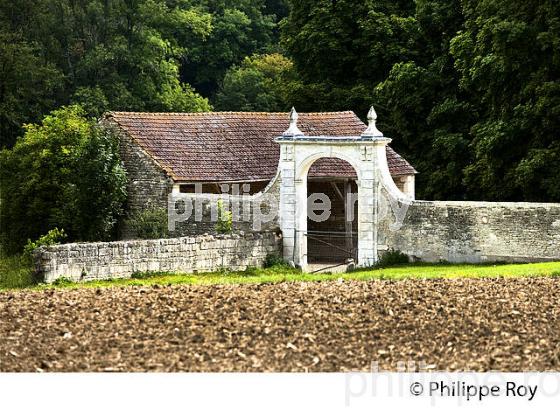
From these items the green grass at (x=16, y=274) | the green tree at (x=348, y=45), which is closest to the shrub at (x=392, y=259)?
the green grass at (x=16, y=274)

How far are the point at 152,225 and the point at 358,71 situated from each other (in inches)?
580

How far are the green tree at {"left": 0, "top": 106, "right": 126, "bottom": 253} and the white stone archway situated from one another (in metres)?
4.51

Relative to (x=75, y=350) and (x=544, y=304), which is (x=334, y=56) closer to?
(x=544, y=304)

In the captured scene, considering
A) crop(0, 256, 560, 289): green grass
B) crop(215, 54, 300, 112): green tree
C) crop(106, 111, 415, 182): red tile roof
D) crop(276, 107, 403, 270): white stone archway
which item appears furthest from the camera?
crop(215, 54, 300, 112): green tree

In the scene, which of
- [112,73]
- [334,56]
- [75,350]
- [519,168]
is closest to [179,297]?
[75,350]

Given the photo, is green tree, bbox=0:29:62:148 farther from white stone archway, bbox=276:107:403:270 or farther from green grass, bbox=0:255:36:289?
white stone archway, bbox=276:107:403:270

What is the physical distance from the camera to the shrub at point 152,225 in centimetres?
3456

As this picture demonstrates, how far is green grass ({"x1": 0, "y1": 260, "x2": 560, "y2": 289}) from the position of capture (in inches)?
1072

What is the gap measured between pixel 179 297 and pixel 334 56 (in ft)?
84.0

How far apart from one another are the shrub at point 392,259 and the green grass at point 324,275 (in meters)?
0.47

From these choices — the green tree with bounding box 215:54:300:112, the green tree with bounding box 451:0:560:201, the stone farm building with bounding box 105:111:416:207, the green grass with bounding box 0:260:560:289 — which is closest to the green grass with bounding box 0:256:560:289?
the green grass with bounding box 0:260:560:289

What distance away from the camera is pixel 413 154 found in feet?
145

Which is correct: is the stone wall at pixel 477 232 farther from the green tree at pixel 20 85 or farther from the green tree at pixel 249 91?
the green tree at pixel 249 91
